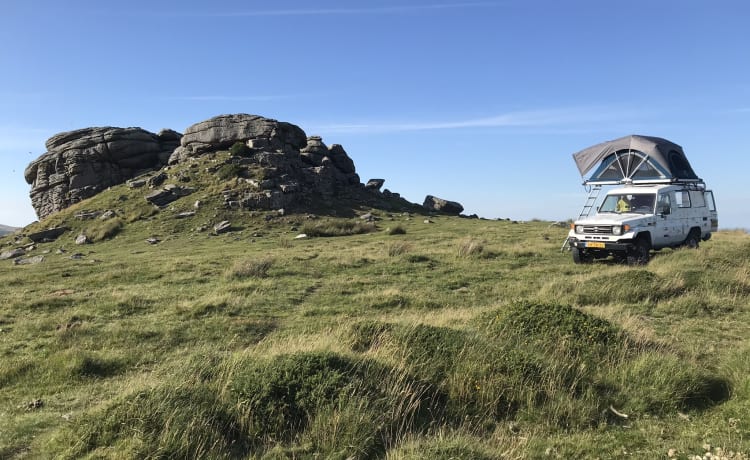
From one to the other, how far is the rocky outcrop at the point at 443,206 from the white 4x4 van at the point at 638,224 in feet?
115

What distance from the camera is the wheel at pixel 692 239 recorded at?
21297 millimetres

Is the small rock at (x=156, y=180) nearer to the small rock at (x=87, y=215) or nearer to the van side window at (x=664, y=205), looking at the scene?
the small rock at (x=87, y=215)

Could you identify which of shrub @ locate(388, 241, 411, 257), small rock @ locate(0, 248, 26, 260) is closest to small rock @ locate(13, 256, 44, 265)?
small rock @ locate(0, 248, 26, 260)

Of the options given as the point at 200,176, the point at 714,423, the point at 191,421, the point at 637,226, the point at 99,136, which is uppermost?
the point at 99,136

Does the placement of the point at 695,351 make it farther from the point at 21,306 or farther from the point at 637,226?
the point at 21,306

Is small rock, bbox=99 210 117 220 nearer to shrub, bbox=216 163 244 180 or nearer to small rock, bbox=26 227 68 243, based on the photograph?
small rock, bbox=26 227 68 243

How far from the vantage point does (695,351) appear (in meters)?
8.54

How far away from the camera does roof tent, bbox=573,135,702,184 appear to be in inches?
822

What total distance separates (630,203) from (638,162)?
2966mm

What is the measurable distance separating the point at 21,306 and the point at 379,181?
169ft

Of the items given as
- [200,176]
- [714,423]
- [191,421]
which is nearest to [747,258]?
[714,423]

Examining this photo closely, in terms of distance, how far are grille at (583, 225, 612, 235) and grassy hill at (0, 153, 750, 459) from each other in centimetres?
254

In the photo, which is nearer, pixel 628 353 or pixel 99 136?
pixel 628 353

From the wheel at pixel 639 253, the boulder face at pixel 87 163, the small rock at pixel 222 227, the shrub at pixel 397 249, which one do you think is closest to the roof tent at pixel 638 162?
the wheel at pixel 639 253
